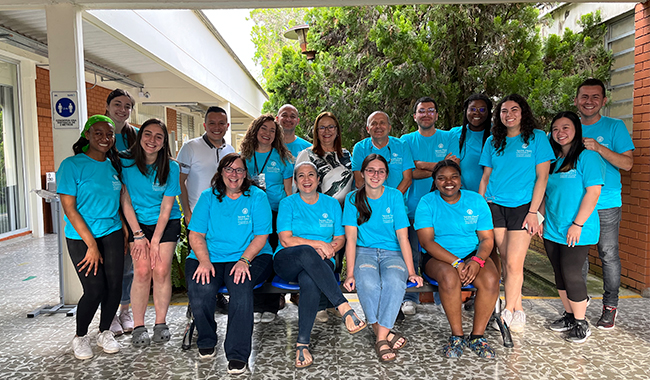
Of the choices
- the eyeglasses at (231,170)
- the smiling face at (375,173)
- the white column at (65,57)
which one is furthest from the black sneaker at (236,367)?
the white column at (65,57)

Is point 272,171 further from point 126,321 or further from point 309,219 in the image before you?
point 126,321

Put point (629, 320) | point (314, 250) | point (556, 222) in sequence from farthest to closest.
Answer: point (629, 320), point (556, 222), point (314, 250)

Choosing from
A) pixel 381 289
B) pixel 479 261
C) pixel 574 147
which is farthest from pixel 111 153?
pixel 574 147

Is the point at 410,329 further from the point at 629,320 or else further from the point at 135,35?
the point at 135,35

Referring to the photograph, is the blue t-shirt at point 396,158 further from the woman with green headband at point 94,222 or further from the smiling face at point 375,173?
the woman with green headband at point 94,222

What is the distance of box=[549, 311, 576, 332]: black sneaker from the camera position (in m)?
3.58

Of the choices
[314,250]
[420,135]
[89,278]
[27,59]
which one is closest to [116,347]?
[89,278]

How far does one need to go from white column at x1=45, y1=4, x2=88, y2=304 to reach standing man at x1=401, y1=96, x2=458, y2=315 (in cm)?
296

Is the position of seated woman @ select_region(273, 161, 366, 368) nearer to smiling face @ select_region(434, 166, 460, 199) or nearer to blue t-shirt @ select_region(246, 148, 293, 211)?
blue t-shirt @ select_region(246, 148, 293, 211)

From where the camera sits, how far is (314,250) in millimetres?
3258

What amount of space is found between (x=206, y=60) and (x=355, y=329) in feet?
24.0

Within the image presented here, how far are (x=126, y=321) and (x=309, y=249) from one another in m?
1.71

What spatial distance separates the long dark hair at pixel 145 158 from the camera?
339 centimetres

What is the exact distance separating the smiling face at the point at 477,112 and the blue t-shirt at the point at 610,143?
0.83 m
